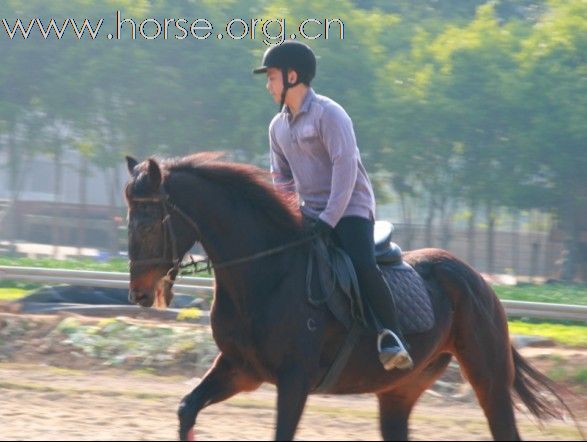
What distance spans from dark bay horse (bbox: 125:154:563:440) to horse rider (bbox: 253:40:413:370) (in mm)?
182

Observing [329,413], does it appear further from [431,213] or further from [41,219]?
[41,219]

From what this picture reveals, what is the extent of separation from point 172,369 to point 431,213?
69.6ft

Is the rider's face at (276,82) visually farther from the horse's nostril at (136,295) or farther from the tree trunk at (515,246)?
the tree trunk at (515,246)

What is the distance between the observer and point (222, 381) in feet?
21.3

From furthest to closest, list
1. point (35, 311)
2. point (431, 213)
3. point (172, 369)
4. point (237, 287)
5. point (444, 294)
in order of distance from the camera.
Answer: point (431, 213) < point (35, 311) < point (172, 369) < point (444, 294) < point (237, 287)

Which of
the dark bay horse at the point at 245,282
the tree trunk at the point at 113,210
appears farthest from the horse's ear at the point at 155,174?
the tree trunk at the point at 113,210

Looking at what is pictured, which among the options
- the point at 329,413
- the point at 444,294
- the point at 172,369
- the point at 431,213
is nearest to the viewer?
the point at 444,294

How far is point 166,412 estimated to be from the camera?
1015 centimetres

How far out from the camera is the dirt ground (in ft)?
29.1

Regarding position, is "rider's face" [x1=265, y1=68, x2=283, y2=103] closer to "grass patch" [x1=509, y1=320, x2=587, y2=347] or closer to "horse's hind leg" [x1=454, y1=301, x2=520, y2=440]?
"horse's hind leg" [x1=454, y1=301, x2=520, y2=440]

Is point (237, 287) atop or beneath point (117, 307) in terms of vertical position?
atop

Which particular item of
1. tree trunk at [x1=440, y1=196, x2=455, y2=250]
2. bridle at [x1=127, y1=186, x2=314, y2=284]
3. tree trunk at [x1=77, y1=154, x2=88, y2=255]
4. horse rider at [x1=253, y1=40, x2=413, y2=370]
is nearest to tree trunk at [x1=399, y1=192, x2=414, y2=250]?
tree trunk at [x1=440, y1=196, x2=455, y2=250]

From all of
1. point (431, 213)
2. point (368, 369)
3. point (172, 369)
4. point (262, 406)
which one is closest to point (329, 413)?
point (262, 406)

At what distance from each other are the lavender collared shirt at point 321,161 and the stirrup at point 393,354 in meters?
0.69
